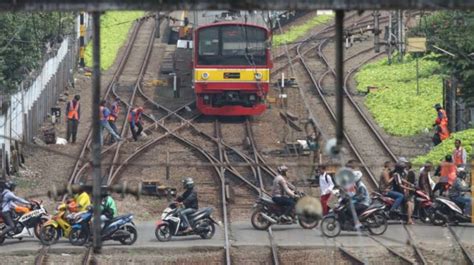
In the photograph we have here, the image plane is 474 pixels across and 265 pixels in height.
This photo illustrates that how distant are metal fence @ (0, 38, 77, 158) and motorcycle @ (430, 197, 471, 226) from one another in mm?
6738

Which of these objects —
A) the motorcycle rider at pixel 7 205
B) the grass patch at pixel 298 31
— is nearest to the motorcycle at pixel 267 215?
the motorcycle rider at pixel 7 205

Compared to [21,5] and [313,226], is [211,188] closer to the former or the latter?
[313,226]

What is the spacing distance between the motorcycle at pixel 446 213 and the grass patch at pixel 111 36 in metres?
19.1

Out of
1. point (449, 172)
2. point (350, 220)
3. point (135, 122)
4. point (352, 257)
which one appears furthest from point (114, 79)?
Result: point (352, 257)

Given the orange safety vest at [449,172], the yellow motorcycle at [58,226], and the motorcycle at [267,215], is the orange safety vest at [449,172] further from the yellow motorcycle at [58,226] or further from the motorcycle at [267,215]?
the yellow motorcycle at [58,226]

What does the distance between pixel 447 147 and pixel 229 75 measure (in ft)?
23.0

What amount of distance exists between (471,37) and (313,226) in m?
8.84

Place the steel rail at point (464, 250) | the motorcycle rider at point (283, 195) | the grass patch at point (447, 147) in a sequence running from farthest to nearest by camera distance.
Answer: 1. the grass patch at point (447, 147)
2. the motorcycle rider at point (283, 195)
3. the steel rail at point (464, 250)

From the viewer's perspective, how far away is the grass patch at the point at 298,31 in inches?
1635

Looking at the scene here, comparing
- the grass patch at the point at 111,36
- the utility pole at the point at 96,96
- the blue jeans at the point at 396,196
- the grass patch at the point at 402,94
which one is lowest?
the grass patch at the point at 111,36

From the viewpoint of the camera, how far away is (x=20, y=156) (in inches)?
963

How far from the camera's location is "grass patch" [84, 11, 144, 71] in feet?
130

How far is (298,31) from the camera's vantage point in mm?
44281

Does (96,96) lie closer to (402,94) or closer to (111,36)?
(402,94)
